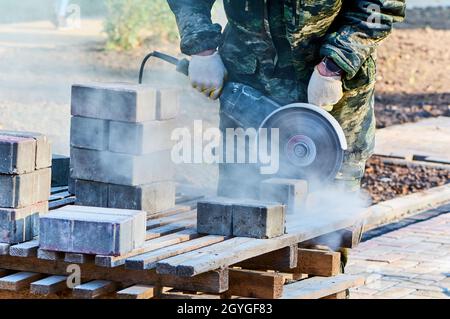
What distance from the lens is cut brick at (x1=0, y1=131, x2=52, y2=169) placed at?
5215 mm

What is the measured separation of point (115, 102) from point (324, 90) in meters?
1.01

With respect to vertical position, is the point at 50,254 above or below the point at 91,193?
below

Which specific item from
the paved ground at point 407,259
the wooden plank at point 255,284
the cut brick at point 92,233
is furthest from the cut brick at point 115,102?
the paved ground at point 407,259

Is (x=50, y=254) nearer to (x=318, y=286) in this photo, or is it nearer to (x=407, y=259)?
(x=318, y=286)

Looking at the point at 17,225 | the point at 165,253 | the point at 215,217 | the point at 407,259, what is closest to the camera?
the point at 165,253

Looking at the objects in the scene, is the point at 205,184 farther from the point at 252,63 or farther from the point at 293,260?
the point at 293,260

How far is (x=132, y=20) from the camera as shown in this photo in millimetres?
15297

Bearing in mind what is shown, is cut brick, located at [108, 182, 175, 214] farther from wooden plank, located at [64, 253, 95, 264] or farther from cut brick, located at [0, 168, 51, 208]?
wooden plank, located at [64, 253, 95, 264]

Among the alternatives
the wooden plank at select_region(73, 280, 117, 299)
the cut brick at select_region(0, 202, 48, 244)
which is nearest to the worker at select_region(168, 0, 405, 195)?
the cut brick at select_region(0, 202, 48, 244)

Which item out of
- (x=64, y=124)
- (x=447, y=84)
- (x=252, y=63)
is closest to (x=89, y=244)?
(x=252, y=63)

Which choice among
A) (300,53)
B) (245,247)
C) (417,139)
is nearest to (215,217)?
(245,247)

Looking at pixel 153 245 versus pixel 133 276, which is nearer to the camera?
pixel 133 276

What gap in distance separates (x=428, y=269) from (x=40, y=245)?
304 cm

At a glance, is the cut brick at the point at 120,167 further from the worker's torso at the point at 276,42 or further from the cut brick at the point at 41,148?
the worker's torso at the point at 276,42
